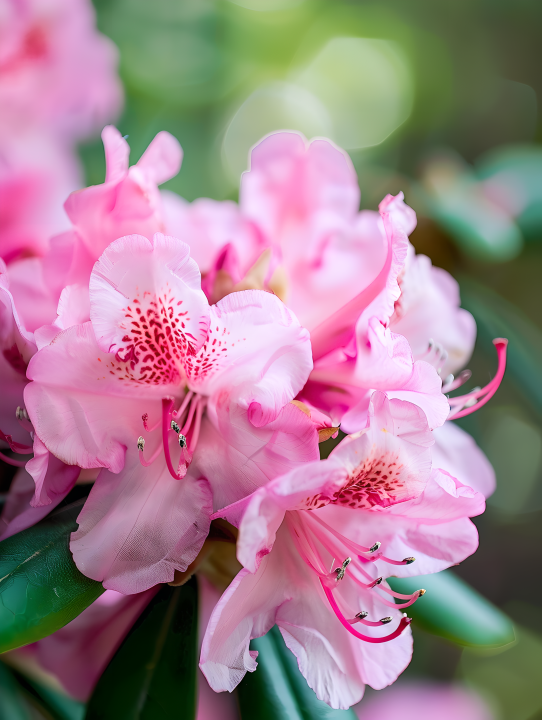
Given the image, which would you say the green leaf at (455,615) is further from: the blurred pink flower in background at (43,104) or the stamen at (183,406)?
the blurred pink flower in background at (43,104)

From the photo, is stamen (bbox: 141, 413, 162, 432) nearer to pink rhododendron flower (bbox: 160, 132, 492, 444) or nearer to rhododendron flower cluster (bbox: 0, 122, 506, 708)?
rhododendron flower cluster (bbox: 0, 122, 506, 708)

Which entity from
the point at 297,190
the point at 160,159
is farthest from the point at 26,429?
the point at 297,190

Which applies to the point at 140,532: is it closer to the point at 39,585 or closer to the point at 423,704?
the point at 39,585

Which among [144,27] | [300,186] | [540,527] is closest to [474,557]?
[540,527]

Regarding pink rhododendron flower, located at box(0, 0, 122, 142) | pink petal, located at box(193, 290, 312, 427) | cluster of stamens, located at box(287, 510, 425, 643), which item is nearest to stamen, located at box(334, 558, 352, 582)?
cluster of stamens, located at box(287, 510, 425, 643)

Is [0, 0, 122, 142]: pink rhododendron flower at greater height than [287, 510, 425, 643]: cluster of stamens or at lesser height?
greater

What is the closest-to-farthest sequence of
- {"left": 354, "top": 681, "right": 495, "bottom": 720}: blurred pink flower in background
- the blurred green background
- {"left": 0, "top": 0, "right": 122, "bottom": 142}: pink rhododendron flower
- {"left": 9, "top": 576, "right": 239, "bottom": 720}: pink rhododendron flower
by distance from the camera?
{"left": 9, "top": 576, "right": 239, "bottom": 720}: pink rhododendron flower < {"left": 0, "top": 0, "right": 122, "bottom": 142}: pink rhododendron flower < the blurred green background < {"left": 354, "top": 681, "right": 495, "bottom": 720}: blurred pink flower in background
